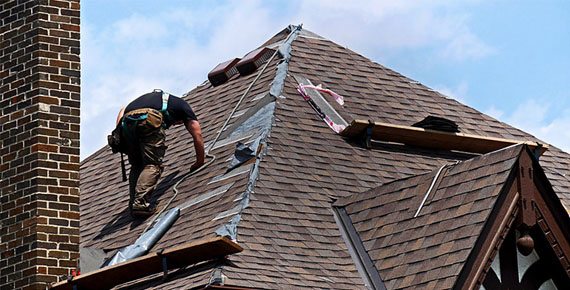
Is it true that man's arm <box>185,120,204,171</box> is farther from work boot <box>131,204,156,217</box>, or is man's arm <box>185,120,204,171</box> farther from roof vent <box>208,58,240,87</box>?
roof vent <box>208,58,240,87</box>

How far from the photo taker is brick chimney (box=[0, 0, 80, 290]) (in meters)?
17.1

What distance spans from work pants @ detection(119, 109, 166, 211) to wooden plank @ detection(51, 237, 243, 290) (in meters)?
2.04

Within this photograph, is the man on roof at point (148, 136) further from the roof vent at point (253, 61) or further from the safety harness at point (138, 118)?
the roof vent at point (253, 61)

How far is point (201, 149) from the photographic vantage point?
739 inches

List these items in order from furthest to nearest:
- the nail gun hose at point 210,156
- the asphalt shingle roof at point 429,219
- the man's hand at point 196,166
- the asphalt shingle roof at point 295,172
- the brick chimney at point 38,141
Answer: the man's hand at point 196,166
the nail gun hose at point 210,156
the brick chimney at point 38,141
the asphalt shingle roof at point 295,172
the asphalt shingle roof at point 429,219

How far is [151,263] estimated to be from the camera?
52.2 feet

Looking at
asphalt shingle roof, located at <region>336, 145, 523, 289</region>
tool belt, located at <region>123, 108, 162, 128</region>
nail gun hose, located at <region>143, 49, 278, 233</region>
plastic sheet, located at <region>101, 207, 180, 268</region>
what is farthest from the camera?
tool belt, located at <region>123, 108, 162, 128</region>

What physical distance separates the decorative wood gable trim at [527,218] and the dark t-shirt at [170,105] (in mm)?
4842

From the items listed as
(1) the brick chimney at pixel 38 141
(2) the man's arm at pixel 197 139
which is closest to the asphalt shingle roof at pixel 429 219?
(2) the man's arm at pixel 197 139

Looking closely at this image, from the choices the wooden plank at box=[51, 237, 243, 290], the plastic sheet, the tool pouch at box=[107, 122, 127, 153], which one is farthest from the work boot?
the wooden plank at box=[51, 237, 243, 290]

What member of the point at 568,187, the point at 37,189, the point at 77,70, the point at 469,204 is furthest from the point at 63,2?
the point at 568,187

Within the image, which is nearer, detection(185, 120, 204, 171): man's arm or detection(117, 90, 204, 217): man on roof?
detection(117, 90, 204, 217): man on roof

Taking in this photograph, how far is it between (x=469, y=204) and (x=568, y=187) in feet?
15.5

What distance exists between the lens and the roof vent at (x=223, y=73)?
2227 cm
